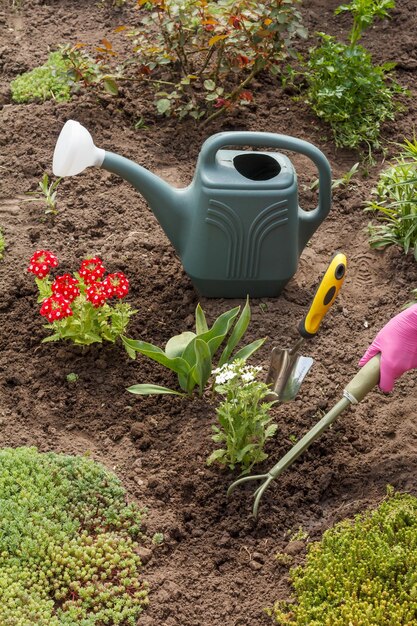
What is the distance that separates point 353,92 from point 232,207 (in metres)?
1.51

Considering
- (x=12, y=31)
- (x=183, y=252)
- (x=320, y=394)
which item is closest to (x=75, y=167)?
(x=183, y=252)

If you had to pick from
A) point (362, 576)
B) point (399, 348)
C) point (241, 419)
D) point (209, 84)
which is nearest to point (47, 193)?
point (209, 84)

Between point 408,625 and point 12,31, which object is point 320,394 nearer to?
point 408,625

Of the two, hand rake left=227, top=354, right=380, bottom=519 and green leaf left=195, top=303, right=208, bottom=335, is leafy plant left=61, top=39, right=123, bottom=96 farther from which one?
hand rake left=227, top=354, right=380, bottom=519

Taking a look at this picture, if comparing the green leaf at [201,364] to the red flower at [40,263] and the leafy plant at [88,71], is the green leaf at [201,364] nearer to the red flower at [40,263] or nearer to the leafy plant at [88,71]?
the red flower at [40,263]

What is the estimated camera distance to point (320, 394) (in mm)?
3441

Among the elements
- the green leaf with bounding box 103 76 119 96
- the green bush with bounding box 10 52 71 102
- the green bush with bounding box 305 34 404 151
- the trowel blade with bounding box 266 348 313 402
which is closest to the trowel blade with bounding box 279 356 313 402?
the trowel blade with bounding box 266 348 313 402

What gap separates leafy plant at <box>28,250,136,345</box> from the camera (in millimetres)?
3441

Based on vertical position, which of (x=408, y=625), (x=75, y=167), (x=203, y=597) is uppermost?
(x=75, y=167)

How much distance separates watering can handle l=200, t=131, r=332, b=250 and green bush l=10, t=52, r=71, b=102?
5.19ft

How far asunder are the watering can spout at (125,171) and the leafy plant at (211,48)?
995mm

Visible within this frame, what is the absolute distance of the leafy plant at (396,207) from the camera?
158 inches

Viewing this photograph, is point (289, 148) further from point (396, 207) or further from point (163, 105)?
point (163, 105)

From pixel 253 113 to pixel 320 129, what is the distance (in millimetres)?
357
